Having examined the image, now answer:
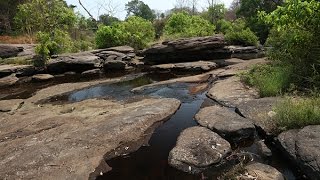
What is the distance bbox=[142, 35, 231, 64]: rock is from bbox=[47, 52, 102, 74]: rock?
356 cm

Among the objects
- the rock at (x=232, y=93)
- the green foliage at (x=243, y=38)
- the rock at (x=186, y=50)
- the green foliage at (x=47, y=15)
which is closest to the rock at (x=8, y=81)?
the rock at (x=186, y=50)

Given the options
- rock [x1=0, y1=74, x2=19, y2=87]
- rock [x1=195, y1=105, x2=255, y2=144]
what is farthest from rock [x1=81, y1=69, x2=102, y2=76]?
rock [x1=195, y1=105, x2=255, y2=144]

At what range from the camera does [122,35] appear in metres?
22.3

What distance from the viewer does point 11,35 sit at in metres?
30.1

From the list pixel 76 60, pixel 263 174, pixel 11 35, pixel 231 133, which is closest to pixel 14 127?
pixel 231 133

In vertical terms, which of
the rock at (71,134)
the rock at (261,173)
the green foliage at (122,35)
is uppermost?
the green foliage at (122,35)

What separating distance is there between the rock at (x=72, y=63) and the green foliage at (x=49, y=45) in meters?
0.57

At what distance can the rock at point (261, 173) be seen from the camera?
4907 millimetres

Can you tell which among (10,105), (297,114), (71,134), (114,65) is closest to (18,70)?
(114,65)

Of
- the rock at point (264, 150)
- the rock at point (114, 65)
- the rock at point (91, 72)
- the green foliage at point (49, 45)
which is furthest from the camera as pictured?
the rock at point (114, 65)

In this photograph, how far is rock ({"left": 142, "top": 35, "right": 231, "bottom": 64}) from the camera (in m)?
18.2

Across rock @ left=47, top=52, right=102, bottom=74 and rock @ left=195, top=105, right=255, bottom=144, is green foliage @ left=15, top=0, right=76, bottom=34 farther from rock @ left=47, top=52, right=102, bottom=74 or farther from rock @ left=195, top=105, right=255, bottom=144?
rock @ left=195, top=105, right=255, bottom=144

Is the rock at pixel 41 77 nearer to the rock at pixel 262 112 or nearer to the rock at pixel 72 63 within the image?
the rock at pixel 72 63

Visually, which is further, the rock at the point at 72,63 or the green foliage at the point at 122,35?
the green foliage at the point at 122,35
